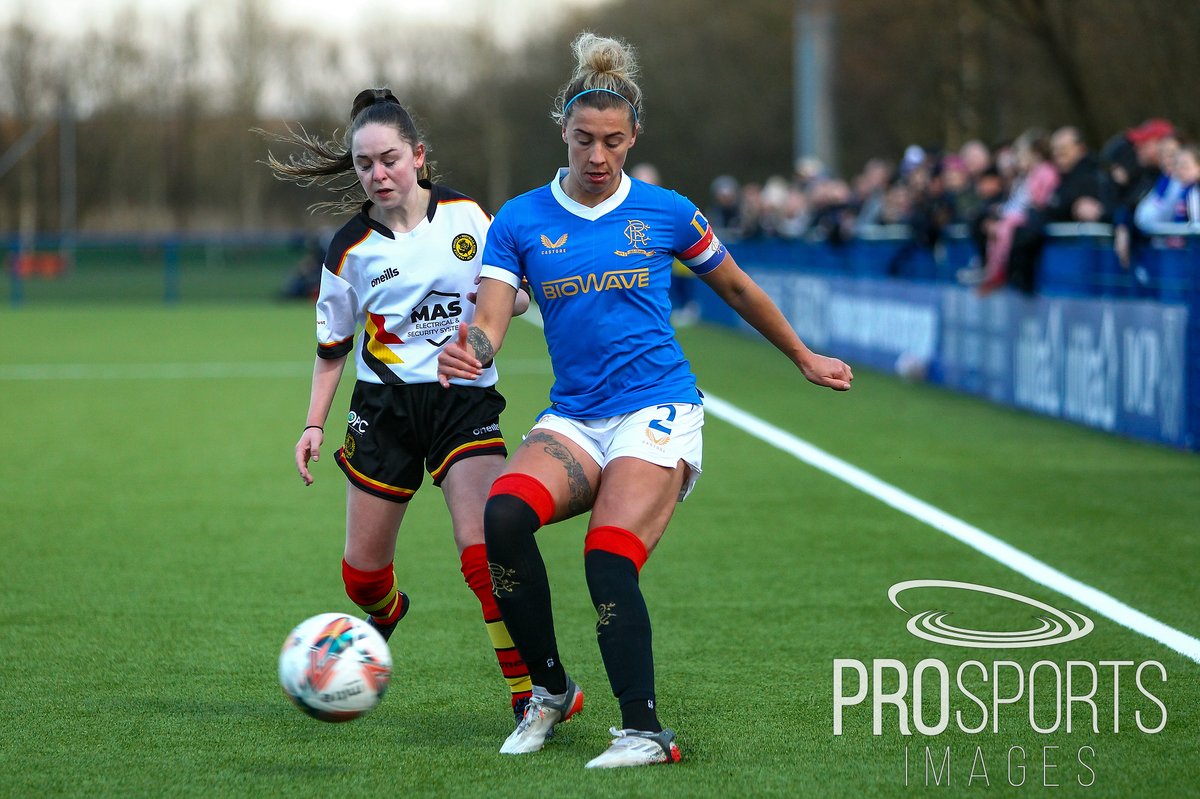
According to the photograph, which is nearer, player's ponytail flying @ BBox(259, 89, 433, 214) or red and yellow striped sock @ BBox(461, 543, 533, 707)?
red and yellow striped sock @ BBox(461, 543, 533, 707)

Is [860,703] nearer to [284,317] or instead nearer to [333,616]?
[333,616]

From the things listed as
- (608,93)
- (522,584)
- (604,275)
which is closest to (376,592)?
(522,584)

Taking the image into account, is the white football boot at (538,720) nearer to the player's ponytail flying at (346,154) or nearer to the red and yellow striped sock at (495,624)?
the red and yellow striped sock at (495,624)

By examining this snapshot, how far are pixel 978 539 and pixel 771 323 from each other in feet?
11.7

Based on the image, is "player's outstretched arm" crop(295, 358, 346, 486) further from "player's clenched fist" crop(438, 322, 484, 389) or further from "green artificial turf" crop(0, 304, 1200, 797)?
"green artificial turf" crop(0, 304, 1200, 797)

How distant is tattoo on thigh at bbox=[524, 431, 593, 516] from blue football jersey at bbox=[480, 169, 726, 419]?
13 centimetres

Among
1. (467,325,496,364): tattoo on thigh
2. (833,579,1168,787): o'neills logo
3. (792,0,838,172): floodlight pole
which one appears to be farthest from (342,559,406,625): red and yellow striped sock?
(792,0,838,172): floodlight pole

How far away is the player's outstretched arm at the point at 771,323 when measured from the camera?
4719 mm

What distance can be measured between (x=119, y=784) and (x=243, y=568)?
10.2 feet

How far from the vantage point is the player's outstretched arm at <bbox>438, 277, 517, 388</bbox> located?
4.36 m

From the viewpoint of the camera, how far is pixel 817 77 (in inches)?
1018

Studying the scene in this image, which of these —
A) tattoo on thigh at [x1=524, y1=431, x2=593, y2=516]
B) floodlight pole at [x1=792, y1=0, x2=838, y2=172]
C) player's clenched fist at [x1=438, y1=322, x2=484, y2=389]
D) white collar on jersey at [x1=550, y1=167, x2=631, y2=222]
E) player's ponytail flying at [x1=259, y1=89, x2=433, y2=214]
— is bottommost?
tattoo on thigh at [x1=524, y1=431, x2=593, y2=516]

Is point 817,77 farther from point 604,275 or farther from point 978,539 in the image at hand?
point 604,275

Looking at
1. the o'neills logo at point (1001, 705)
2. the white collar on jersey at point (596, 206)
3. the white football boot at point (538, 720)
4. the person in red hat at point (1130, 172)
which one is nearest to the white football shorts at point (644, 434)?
the white collar on jersey at point (596, 206)
